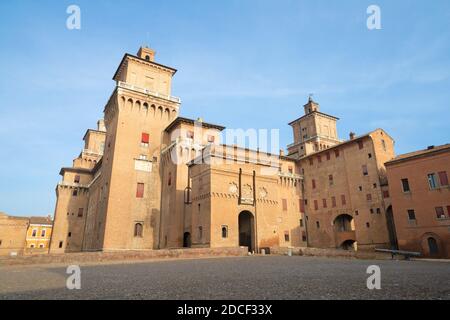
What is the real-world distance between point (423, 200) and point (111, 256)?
2937 centimetres

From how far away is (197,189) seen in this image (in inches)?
1205

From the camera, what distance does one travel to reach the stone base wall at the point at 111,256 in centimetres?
1706

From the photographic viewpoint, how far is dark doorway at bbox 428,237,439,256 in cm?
2714

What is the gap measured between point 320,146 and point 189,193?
100 feet

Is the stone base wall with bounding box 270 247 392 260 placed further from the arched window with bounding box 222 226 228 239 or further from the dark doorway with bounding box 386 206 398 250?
the dark doorway with bounding box 386 206 398 250

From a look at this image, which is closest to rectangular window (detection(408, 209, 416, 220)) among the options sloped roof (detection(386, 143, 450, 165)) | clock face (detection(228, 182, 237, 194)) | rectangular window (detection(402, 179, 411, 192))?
rectangular window (detection(402, 179, 411, 192))

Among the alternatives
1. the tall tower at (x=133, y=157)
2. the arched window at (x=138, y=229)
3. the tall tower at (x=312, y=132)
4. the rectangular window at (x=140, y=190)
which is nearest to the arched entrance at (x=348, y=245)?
the tall tower at (x=312, y=132)

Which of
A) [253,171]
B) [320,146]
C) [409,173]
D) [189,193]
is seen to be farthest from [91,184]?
[409,173]

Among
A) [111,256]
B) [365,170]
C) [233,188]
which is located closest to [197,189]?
[233,188]

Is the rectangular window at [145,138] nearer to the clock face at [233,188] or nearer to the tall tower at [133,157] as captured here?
the tall tower at [133,157]

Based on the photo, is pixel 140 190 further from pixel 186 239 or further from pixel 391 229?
pixel 391 229

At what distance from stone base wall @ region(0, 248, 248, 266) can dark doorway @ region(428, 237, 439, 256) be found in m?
19.9

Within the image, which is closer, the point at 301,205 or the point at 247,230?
the point at 247,230
